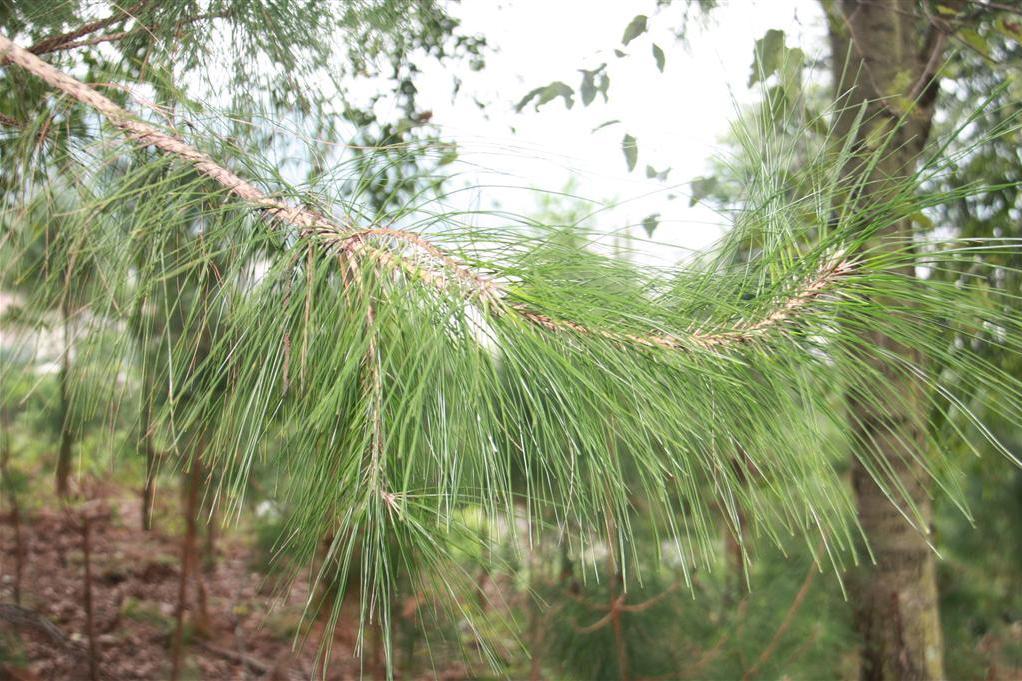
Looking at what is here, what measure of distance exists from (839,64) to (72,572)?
121 inches

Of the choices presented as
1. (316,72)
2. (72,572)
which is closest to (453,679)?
(72,572)

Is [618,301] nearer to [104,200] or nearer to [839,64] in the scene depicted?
[104,200]

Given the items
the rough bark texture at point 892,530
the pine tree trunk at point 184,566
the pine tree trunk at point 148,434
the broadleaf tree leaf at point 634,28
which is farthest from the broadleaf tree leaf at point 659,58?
the pine tree trunk at point 184,566

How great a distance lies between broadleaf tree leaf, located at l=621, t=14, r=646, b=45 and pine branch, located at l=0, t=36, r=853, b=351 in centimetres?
85

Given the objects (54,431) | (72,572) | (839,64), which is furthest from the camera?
(72,572)

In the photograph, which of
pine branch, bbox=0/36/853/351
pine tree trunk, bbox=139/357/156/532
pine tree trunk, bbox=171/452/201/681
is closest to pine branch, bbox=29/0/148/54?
pine branch, bbox=0/36/853/351

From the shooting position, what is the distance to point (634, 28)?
1.26 m

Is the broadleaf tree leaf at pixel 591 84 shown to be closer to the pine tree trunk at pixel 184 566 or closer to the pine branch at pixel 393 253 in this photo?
the pine branch at pixel 393 253

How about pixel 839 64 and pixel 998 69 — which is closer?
pixel 839 64

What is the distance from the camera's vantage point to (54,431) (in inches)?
92.7

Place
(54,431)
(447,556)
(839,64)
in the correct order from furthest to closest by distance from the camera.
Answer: (54,431), (839,64), (447,556)

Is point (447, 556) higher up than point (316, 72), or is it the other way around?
point (316, 72)

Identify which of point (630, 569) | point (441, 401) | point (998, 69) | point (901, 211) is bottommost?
point (630, 569)

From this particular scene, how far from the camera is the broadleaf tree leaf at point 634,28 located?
4.13 ft
